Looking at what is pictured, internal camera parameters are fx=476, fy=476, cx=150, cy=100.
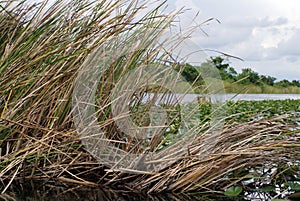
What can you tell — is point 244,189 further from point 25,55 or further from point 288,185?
point 25,55

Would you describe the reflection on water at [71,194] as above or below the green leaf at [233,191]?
below

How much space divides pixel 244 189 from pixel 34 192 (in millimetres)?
793

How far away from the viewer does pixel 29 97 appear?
73.9 inches

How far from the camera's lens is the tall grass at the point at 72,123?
1774 mm

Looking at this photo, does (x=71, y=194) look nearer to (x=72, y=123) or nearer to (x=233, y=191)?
(x=72, y=123)

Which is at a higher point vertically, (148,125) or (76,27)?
(76,27)

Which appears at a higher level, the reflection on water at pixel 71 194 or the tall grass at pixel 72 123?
the tall grass at pixel 72 123

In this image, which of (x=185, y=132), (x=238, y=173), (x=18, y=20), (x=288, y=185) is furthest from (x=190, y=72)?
(x=18, y=20)

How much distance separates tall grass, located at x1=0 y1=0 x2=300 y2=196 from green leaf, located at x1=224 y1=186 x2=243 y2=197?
5 centimetres

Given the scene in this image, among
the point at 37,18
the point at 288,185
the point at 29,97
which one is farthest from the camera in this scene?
the point at 37,18

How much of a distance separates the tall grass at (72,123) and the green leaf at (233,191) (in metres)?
0.05

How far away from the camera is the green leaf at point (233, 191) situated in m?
1.67

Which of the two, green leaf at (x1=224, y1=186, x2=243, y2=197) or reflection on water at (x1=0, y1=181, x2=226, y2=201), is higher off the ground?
green leaf at (x1=224, y1=186, x2=243, y2=197)

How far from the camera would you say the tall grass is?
1774mm
